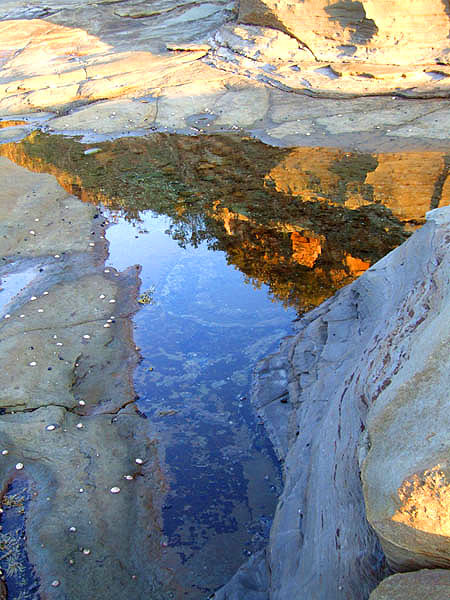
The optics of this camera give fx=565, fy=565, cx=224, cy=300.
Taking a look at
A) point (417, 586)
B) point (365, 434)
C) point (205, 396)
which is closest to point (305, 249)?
point (205, 396)

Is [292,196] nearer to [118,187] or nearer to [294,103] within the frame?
[118,187]

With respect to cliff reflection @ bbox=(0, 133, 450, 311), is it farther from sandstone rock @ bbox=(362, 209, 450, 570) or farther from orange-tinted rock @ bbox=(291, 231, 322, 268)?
sandstone rock @ bbox=(362, 209, 450, 570)

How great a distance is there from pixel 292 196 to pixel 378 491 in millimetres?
7253

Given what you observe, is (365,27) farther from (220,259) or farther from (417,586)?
(417,586)

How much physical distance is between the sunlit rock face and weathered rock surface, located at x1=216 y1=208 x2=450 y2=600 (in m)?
8.90

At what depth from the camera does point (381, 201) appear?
8492mm

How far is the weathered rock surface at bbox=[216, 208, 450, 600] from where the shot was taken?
1952mm

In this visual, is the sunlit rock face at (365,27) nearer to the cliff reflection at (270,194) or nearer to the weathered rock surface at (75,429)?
the cliff reflection at (270,194)

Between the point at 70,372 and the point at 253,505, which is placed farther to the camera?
the point at 70,372

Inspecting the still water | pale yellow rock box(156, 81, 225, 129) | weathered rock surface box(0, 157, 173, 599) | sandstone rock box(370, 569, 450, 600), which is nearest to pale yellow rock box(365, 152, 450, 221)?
the still water

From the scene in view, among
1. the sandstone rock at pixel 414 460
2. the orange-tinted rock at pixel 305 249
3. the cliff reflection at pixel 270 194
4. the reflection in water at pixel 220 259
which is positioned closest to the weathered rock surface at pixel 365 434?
the sandstone rock at pixel 414 460

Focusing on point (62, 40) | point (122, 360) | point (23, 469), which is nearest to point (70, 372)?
point (122, 360)

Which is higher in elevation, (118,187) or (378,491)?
(378,491)

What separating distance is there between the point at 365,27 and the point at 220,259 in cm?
804
